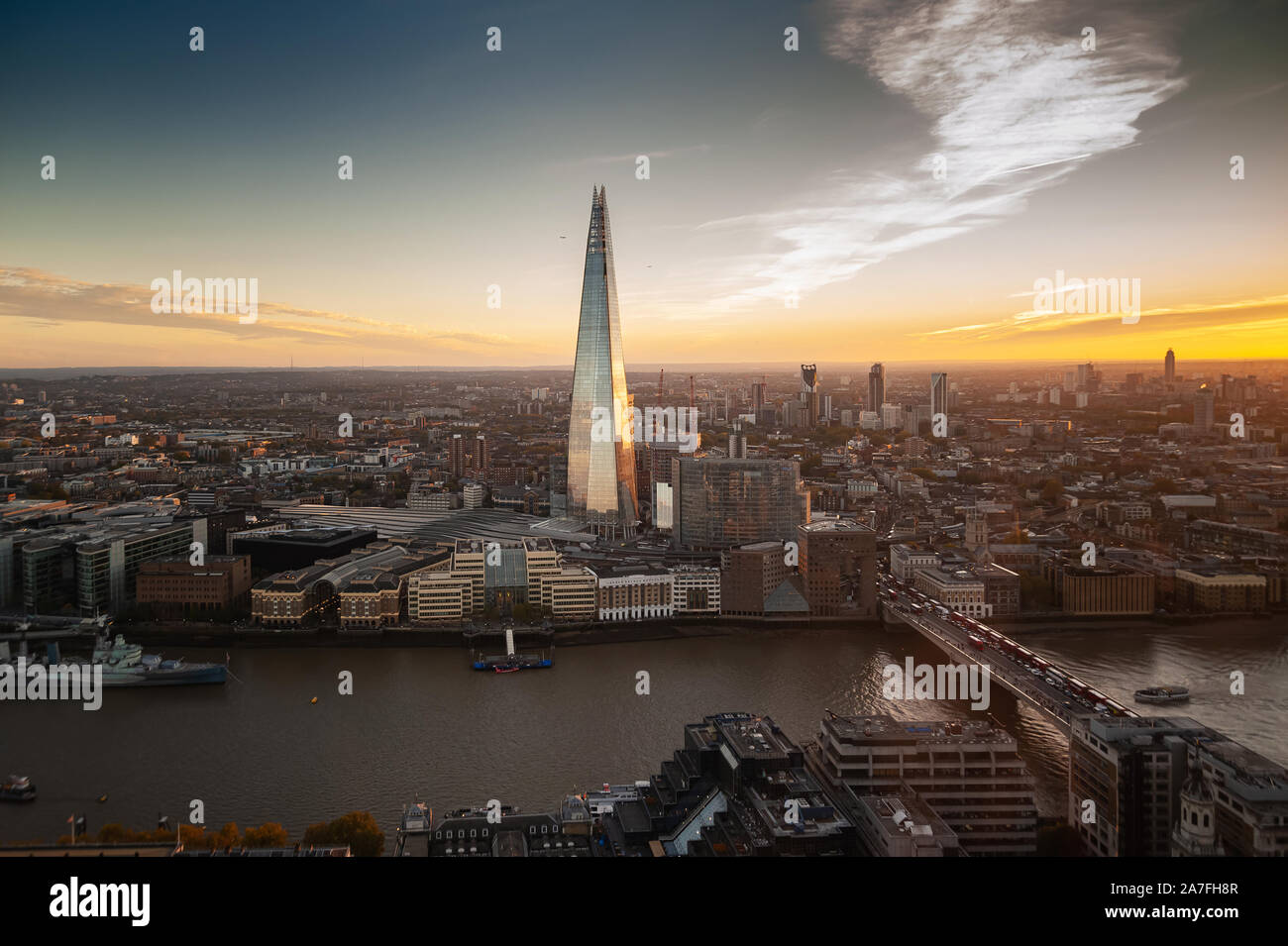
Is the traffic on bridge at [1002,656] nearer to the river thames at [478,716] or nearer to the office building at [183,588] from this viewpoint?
the river thames at [478,716]

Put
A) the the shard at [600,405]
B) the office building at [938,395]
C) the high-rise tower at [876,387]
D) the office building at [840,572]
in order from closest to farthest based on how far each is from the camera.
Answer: the office building at [840,572] → the office building at [938,395] → the the shard at [600,405] → the high-rise tower at [876,387]

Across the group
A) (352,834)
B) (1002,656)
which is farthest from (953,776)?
(1002,656)

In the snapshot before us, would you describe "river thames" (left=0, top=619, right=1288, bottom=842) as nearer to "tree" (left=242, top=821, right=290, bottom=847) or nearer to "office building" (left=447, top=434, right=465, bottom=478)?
"tree" (left=242, top=821, right=290, bottom=847)

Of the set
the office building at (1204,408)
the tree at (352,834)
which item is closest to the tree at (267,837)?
the tree at (352,834)

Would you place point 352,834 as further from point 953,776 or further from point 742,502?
point 742,502

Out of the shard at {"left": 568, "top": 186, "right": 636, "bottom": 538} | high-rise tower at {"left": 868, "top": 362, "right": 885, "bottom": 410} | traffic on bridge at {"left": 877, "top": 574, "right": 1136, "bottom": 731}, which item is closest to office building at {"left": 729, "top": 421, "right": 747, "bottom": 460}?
the shard at {"left": 568, "top": 186, "right": 636, "bottom": 538}
